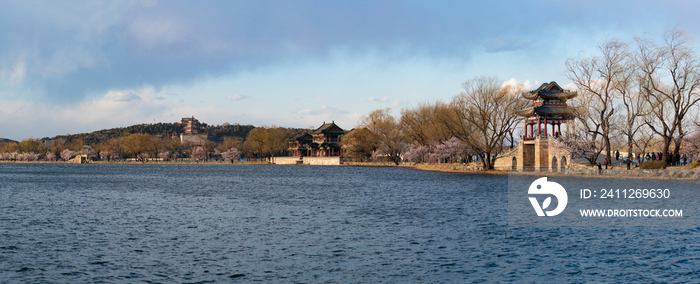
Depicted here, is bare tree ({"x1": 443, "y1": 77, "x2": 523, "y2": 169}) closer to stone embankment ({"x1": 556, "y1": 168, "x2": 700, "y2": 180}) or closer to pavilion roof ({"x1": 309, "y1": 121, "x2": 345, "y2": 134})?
stone embankment ({"x1": 556, "y1": 168, "x2": 700, "y2": 180})

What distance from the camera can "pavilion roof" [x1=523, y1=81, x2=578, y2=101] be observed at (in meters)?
67.4

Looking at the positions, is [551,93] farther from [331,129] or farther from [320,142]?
[320,142]

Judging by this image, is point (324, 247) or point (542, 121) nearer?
point (324, 247)

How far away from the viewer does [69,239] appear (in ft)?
68.1

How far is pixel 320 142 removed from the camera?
150000 millimetres

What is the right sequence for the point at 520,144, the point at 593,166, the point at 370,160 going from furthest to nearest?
1. the point at 370,160
2. the point at 520,144
3. the point at 593,166

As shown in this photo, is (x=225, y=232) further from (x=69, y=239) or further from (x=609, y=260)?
(x=609, y=260)

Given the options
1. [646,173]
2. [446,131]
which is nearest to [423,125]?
[446,131]

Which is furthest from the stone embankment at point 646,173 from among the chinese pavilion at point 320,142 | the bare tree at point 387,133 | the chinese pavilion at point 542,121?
the chinese pavilion at point 320,142

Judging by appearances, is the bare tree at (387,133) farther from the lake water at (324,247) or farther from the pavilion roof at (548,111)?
the lake water at (324,247)

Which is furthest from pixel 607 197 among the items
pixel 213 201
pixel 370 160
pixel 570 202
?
pixel 370 160

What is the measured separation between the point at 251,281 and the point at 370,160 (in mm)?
118698

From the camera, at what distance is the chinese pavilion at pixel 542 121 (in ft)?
214

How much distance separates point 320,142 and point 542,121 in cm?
8812
